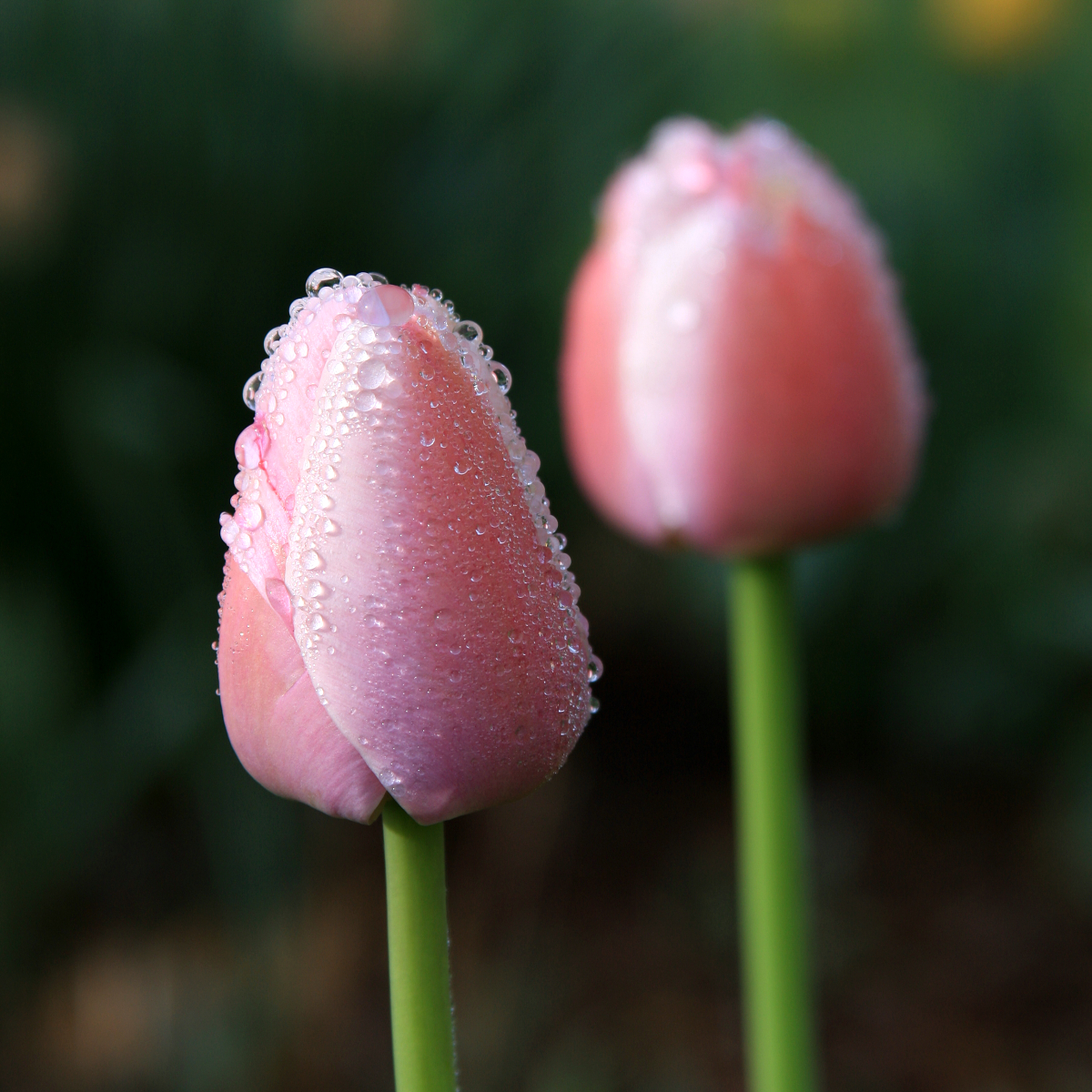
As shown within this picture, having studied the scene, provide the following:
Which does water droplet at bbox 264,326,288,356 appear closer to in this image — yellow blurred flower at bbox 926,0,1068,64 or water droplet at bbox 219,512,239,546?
water droplet at bbox 219,512,239,546

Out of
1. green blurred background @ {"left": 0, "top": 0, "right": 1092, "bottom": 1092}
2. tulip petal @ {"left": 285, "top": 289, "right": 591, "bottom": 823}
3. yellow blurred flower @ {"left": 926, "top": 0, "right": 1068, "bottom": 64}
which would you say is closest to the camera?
tulip petal @ {"left": 285, "top": 289, "right": 591, "bottom": 823}

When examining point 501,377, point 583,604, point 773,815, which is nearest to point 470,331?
point 501,377

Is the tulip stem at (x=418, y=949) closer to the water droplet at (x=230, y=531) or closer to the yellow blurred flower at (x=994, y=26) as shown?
the water droplet at (x=230, y=531)

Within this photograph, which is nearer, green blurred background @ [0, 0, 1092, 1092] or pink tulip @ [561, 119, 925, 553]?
pink tulip @ [561, 119, 925, 553]

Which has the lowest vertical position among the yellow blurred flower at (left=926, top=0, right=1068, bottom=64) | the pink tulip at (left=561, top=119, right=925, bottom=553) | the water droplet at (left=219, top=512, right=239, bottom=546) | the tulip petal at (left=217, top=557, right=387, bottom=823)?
the tulip petal at (left=217, top=557, right=387, bottom=823)

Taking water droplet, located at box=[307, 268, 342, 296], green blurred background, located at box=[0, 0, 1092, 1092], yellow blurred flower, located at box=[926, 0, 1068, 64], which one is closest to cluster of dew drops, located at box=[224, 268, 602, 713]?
water droplet, located at box=[307, 268, 342, 296]

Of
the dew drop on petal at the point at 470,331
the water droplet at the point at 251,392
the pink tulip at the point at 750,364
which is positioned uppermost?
the pink tulip at the point at 750,364

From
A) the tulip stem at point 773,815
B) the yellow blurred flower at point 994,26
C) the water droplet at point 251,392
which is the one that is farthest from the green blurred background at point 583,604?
the water droplet at point 251,392
